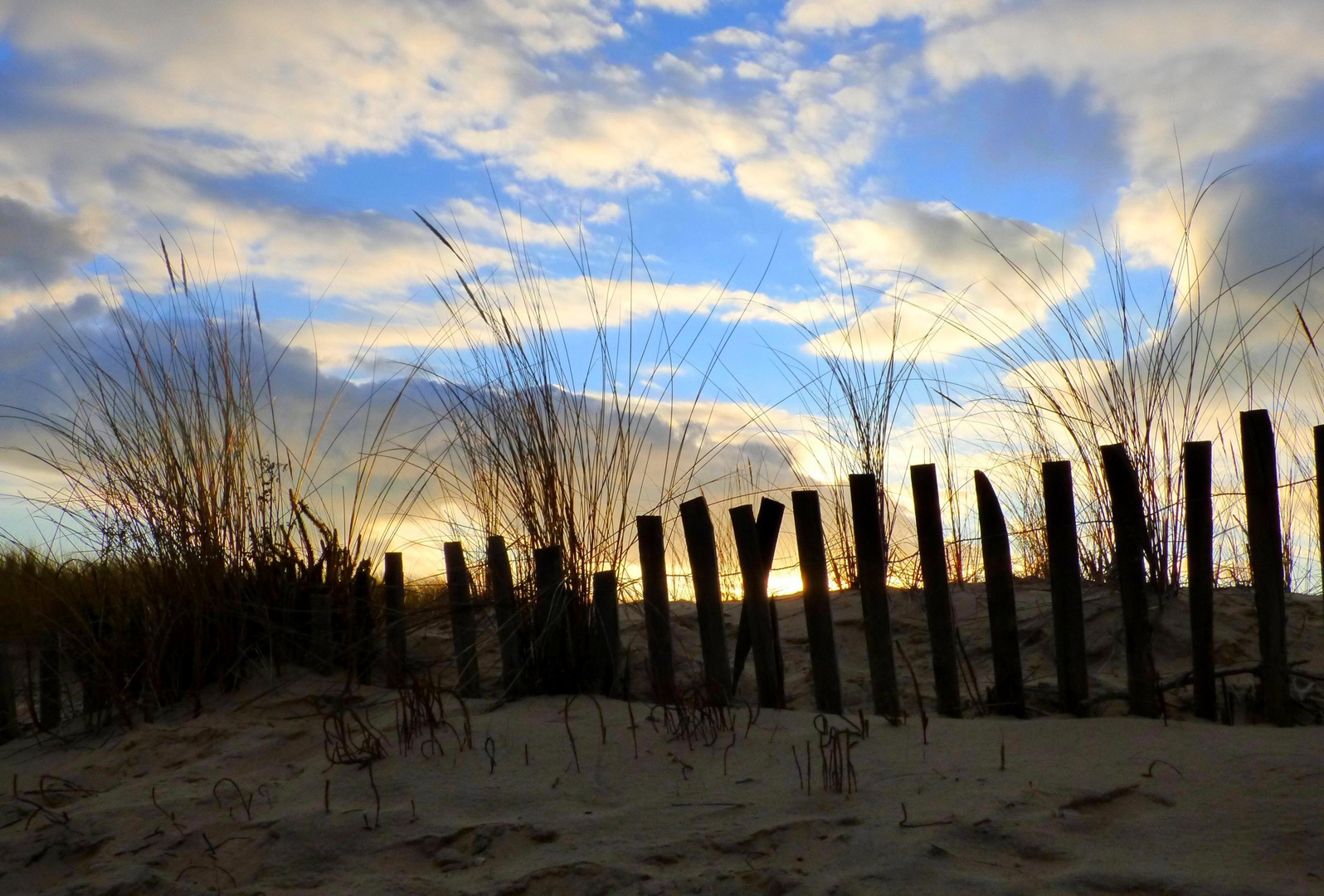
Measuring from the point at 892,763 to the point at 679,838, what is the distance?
0.61m

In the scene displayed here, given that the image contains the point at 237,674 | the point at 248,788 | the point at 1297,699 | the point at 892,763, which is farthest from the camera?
the point at 237,674

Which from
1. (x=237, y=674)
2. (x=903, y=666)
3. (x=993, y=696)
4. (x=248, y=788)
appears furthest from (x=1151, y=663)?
(x=237, y=674)

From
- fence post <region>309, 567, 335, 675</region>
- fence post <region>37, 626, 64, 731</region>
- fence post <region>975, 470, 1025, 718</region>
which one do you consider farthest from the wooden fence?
fence post <region>37, 626, 64, 731</region>

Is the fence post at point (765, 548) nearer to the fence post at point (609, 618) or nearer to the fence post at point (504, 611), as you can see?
the fence post at point (609, 618)

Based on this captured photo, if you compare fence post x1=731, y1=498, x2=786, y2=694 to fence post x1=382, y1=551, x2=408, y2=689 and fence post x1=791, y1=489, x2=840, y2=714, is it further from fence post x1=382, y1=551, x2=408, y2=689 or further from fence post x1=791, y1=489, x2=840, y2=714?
fence post x1=382, y1=551, x2=408, y2=689

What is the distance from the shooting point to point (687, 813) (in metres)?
2.17

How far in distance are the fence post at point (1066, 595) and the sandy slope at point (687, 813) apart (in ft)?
0.63

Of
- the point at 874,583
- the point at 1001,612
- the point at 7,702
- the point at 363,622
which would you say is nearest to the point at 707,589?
the point at 874,583

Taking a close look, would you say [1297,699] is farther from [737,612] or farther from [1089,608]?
[737,612]

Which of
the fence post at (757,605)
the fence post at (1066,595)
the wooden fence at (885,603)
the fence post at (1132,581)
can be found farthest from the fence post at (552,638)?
the fence post at (1132,581)

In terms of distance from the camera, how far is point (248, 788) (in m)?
2.58

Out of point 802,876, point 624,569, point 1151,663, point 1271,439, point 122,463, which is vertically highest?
point 122,463

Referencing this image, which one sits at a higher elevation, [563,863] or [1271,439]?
[1271,439]

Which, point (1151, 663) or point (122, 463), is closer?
point (1151, 663)
